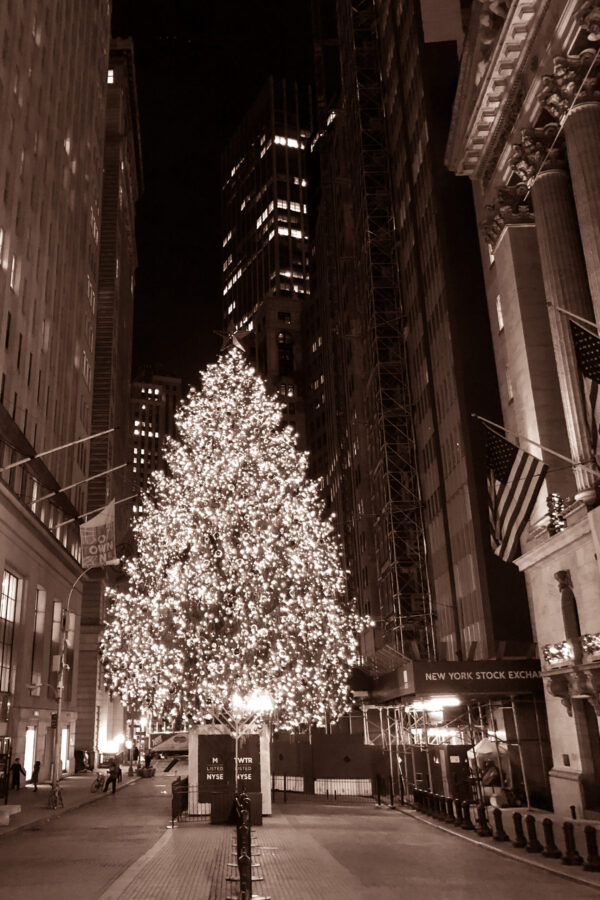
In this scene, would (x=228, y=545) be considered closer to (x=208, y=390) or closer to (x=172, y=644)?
(x=172, y=644)

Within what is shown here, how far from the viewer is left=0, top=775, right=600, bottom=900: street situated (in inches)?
549

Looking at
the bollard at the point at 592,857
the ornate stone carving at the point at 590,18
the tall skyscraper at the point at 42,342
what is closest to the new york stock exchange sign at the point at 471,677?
the bollard at the point at 592,857

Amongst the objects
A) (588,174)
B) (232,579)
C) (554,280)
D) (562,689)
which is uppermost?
(588,174)

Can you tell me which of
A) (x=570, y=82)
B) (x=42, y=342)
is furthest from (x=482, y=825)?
(x=42, y=342)

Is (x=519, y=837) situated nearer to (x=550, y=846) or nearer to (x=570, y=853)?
(x=550, y=846)

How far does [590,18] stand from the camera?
24.0 meters

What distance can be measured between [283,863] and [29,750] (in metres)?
37.7

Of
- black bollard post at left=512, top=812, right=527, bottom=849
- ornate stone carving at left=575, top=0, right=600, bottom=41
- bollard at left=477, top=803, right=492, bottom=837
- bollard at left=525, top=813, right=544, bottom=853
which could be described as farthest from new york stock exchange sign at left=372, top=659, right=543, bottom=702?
ornate stone carving at left=575, top=0, right=600, bottom=41

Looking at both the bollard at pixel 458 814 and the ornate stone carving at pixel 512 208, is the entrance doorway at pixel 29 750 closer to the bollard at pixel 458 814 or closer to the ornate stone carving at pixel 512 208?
the bollard at pixel 458 814

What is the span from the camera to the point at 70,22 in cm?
5972

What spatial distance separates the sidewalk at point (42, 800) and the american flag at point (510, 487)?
17.0 metres

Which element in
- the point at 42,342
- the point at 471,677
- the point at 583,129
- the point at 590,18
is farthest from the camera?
the point at 42,342

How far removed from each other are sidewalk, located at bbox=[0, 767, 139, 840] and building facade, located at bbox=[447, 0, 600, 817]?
17.4m

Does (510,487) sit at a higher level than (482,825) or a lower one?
higher
